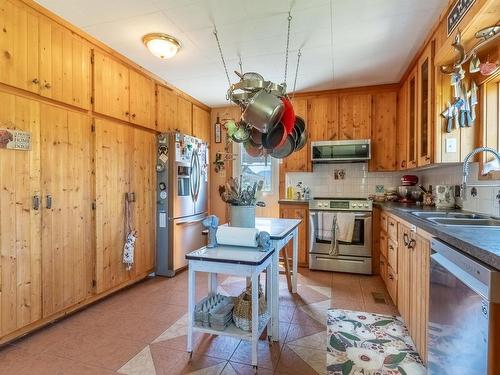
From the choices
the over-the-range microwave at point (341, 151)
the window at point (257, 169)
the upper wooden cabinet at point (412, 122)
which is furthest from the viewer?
the window at point (257, 169)

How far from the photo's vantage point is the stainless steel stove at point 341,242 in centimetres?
370

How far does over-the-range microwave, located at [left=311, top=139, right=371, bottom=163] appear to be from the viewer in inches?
155

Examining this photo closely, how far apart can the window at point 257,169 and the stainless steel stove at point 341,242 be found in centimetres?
105

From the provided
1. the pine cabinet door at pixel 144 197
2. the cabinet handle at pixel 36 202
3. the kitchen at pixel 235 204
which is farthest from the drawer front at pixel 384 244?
the cabinet handle at pixel 36 202

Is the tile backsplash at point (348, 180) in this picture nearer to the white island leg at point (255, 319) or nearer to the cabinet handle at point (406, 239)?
the cabinet handle at point (406, 239)

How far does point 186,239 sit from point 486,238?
3.26 meters

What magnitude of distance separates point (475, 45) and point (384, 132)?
2.06m

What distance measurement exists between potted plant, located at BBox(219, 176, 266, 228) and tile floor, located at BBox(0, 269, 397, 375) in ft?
2.97

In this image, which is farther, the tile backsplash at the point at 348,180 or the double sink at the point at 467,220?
the tile backsplash at the point at 348,180

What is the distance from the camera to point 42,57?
2285 mm

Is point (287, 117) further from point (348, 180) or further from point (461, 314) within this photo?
point (348, 180)

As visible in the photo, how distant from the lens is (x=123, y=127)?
10.4 feet

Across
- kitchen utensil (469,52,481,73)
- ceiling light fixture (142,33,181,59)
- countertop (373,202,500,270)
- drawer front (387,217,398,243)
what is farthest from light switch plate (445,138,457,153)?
ceiling light fixture (142,33,181,59)

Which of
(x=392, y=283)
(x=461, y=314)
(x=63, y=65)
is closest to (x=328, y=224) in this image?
(x=392, y=283)
